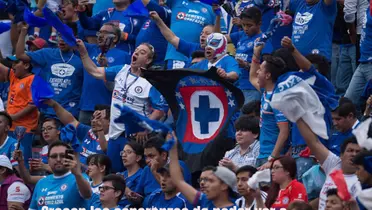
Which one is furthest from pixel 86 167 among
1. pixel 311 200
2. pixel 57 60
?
pixel 311 200

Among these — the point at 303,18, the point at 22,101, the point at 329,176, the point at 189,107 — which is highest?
the point at 303,18

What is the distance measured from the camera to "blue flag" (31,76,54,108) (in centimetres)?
1347

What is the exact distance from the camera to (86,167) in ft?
41.6

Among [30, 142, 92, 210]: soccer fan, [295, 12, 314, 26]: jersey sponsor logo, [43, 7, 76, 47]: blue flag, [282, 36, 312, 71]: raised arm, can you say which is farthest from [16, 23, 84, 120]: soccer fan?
[282, 36, 312, 71]: raised arm

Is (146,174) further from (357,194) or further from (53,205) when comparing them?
(357,194)

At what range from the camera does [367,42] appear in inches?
523

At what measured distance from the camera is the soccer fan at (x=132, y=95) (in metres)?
13.0

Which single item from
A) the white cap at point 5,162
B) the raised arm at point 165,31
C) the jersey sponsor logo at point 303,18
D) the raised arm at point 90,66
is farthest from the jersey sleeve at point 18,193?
the jersey sponsor logo at point 303,18

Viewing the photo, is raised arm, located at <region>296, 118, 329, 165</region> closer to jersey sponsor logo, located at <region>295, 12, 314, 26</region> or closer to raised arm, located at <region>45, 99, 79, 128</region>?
jersey sponsor logo, located at <region>295, 12, 314, 26</region>

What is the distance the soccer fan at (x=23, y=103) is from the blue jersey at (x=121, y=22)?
1343 mm

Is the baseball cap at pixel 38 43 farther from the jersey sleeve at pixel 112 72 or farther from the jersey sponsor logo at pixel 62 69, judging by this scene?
the jersey sleeve at pixel 112 72

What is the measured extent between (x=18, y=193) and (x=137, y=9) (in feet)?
12.2

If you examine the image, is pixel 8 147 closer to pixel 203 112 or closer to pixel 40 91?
pixel 40 91

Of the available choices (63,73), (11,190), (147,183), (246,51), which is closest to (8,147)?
(11,190)
